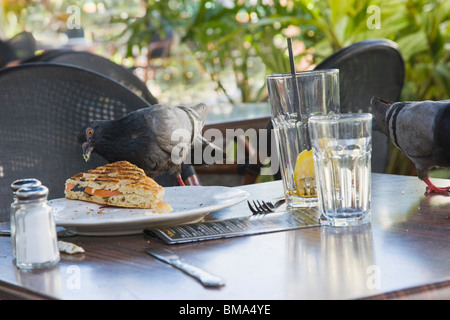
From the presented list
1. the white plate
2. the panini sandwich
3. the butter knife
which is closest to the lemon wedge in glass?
the white plate

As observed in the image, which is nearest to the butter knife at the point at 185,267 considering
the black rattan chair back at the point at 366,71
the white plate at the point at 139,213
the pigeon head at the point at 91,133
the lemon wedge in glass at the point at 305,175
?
the white plate at the point at 139,213

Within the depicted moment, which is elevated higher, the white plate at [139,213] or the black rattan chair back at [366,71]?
the black rattan chair back at [366,71]

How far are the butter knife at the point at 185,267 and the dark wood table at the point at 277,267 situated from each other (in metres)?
0.01

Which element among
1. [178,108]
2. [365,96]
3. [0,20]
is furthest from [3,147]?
[0,20]

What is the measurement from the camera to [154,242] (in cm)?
112

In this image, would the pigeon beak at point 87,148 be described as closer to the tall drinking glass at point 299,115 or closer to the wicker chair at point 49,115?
the wicker chair at point 49,115

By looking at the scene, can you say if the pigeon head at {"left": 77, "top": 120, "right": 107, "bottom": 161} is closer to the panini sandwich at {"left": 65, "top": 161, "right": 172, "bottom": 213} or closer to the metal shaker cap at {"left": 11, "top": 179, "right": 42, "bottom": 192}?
the panini sandwich at {"left": 65, "top": 161, "right": 172, "bottom": 213}

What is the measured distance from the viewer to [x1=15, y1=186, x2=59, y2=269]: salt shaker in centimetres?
98

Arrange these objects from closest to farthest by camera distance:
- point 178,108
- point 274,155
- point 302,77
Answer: point 302,77 < point 178,108 < point 274,155

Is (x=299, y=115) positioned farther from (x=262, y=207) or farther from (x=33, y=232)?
(x=33, y=232)

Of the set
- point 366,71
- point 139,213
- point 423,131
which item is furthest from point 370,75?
point 139,213

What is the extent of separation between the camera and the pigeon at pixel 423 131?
1452mm
